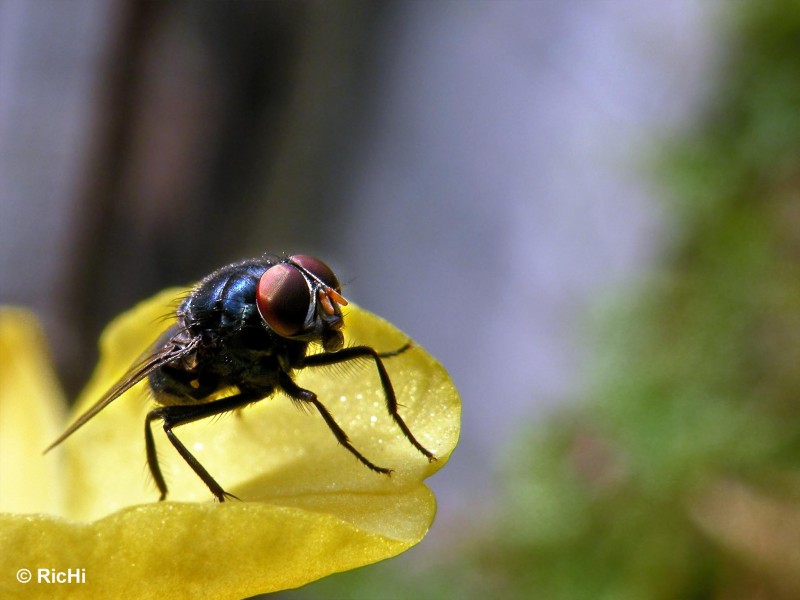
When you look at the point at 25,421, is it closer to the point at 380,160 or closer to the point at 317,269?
the point at 317,269

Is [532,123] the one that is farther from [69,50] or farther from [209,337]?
[209,337]

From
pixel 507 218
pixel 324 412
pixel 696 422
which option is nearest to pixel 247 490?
pixel 324 412

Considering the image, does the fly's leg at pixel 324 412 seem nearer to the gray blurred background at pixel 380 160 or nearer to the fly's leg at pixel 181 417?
the fly's leg at pixel 181 417

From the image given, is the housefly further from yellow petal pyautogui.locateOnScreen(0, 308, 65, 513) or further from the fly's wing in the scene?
yellow petal pyautogui.locateOnScreen(0, 308, 65, 513)

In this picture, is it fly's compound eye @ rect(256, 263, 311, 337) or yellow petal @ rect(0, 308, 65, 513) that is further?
yellow petal @ rect(0, 308, 65, 513)

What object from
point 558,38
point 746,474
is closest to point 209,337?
point 746,474

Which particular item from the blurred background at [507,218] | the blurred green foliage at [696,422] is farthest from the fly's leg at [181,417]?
the blurred green foliage at [696,422]

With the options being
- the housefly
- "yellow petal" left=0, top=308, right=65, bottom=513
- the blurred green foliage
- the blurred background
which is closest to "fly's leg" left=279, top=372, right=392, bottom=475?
the housefly
